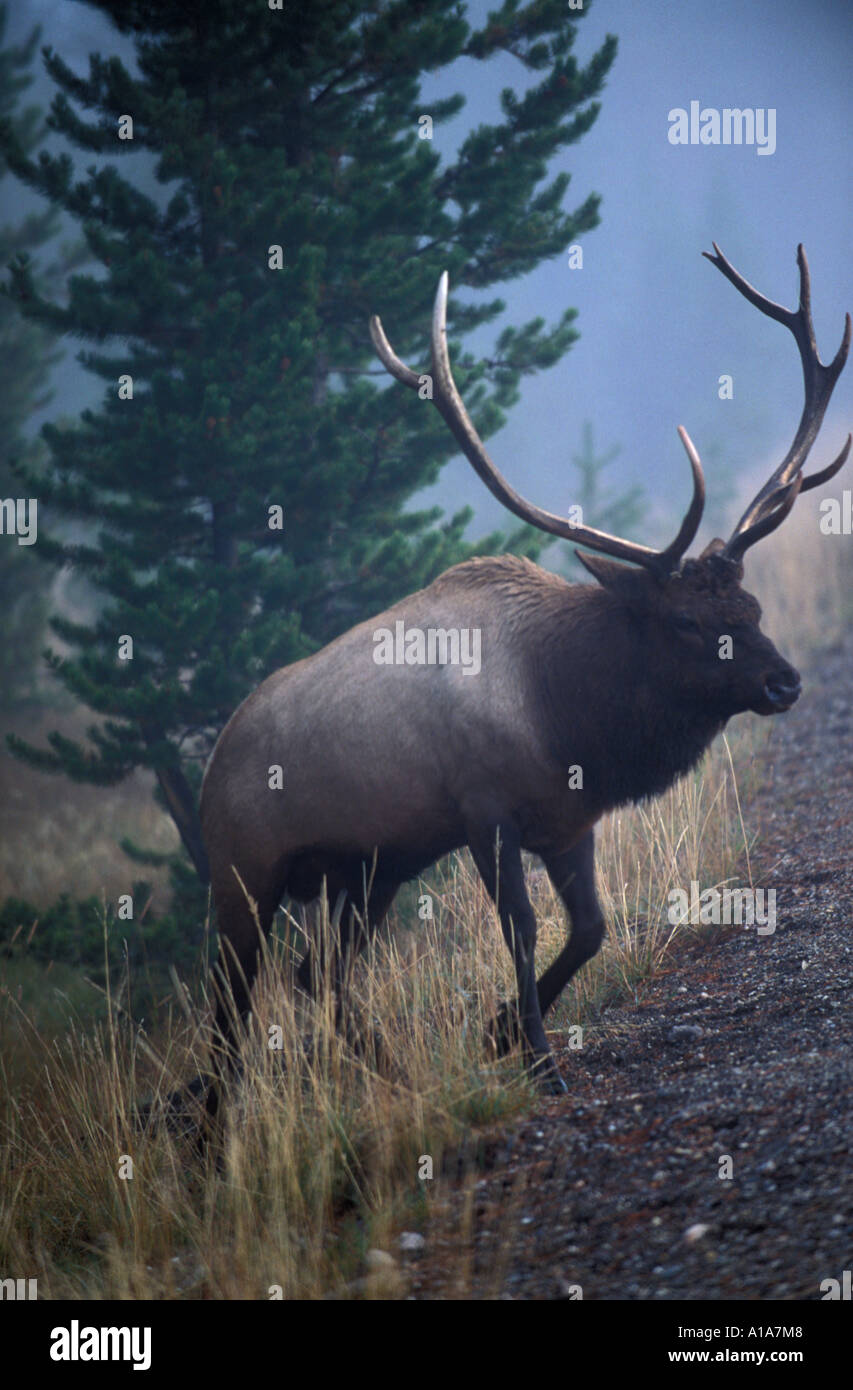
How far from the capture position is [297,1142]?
3531 millimetres

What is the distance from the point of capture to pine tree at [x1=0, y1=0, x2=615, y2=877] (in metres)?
6.25

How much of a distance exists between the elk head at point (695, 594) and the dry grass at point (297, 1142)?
1.17 meters

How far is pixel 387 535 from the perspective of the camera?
7078mm

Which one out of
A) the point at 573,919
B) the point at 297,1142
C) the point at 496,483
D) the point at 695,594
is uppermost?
the point at 496,483

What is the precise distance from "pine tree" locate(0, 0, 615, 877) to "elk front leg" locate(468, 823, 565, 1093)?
2625mm

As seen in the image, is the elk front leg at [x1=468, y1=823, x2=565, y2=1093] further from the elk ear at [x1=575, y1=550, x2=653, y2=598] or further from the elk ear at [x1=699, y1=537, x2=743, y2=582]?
the elk ear at [x1=699, y1=537, x2=743, y2=582]

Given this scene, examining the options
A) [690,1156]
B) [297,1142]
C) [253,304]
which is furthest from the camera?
[253,304]

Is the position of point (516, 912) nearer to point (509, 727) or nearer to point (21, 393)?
point (509, 727)

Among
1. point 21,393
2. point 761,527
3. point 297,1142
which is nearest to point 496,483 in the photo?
point 761,527

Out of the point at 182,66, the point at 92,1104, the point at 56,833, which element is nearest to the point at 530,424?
the point at 56,833

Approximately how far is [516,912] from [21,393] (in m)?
10.6

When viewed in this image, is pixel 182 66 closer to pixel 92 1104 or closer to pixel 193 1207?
pixel 92 1104

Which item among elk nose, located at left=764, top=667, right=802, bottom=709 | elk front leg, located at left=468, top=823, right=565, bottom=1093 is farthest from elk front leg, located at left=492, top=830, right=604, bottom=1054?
elk nose, located at left=764, top=667, right=802, bottom=709

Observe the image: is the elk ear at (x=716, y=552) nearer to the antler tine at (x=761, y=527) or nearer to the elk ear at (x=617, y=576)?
the antler tine at (x=761, y=527)
